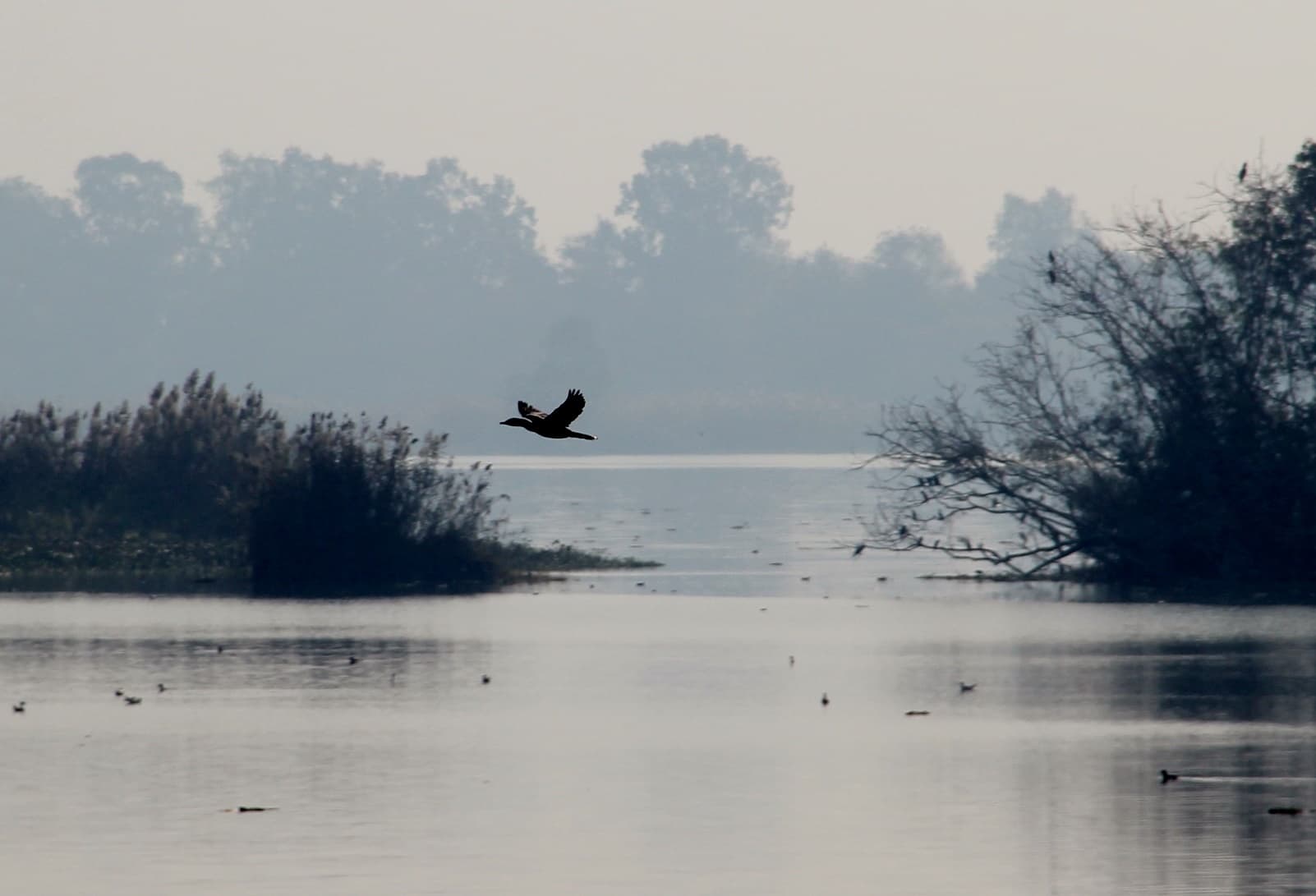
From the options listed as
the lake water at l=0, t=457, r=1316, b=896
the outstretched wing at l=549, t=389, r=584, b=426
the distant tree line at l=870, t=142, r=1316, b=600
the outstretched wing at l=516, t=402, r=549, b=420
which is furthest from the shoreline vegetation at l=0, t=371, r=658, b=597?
the outstretched wing at l=549, t=389, r=584, b=426

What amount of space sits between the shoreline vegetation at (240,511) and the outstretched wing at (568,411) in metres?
30.3

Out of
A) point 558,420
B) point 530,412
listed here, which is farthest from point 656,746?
point 558,420

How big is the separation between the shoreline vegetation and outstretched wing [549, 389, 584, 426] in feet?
99.5

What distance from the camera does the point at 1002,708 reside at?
88.1ft

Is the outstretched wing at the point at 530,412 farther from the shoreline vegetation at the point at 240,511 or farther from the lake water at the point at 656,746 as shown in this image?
the shoreline vegetation at the point at 240,511

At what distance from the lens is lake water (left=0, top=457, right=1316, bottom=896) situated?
1758 cm

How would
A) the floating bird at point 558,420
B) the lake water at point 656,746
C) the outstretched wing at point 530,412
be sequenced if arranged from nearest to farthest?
the floating bird at point 558,420 → the outstretched wing at point 530,412 → the lake water at point 656,746

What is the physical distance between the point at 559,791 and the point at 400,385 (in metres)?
179

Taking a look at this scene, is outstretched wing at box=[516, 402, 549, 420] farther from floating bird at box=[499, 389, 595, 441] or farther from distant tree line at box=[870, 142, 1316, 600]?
distant tree line at box=[870, 142, 1316, 600]

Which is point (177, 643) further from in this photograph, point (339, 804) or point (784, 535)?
point (784, 535)

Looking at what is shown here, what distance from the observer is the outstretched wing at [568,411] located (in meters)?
12.0

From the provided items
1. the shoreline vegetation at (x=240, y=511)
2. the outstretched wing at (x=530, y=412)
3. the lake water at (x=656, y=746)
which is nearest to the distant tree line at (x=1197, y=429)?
the lake water at (x=656, y=746)

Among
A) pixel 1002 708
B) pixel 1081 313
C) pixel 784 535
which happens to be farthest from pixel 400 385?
pixel 1002 708

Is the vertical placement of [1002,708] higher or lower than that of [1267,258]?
lower
